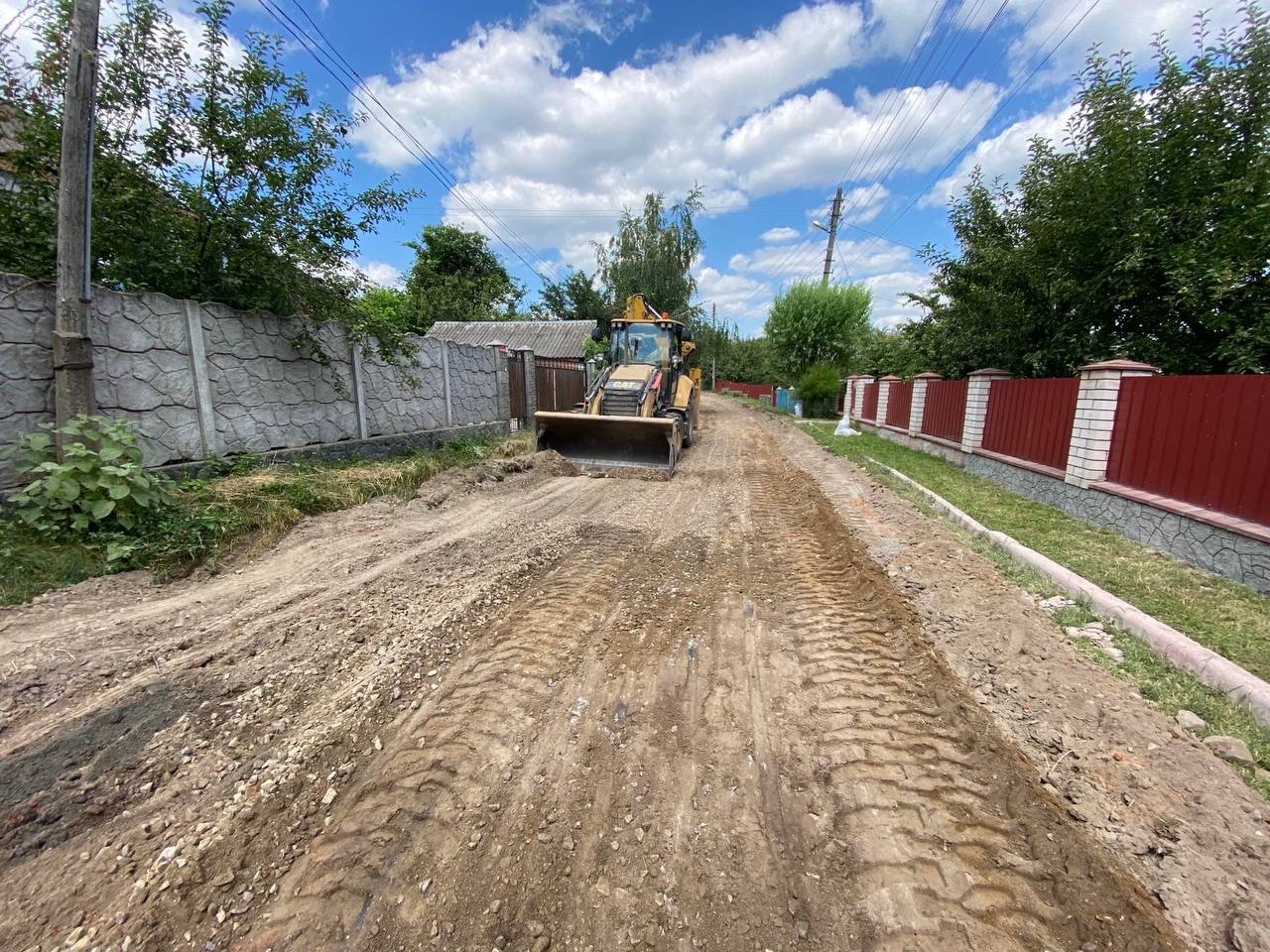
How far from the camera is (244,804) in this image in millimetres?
1899

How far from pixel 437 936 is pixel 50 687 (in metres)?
2.46

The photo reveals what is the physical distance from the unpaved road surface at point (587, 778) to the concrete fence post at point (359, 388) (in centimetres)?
413

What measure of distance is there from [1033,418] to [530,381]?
990 cm

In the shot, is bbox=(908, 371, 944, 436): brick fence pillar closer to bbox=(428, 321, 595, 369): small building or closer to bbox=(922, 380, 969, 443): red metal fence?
bbox=(922, 380, 969, 443): red metal fence

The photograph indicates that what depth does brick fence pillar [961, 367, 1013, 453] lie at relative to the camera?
8.97 m

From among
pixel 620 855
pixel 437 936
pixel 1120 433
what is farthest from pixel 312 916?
pixel 1120 433

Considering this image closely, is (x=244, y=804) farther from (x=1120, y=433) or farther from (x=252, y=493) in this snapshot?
(x=1120, y=433)

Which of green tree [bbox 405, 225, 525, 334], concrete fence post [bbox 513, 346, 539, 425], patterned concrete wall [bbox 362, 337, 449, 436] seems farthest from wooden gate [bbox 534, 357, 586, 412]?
green tree [bbox 405, 225, 525, 334]

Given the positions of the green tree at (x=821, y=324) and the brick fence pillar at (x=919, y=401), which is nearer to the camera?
the brick fence pillar at (x=919, y=401)

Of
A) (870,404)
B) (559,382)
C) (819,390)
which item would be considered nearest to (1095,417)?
(559,382)

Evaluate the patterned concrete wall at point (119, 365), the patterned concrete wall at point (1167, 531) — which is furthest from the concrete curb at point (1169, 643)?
the patterned concrete wall at point (119, 365)

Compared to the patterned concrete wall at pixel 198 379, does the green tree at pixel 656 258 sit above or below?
above

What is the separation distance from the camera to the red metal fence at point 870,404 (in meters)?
16.6

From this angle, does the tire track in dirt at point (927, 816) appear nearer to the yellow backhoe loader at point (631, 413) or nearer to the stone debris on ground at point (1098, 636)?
the stone debris on ground at point (1098, 636)
